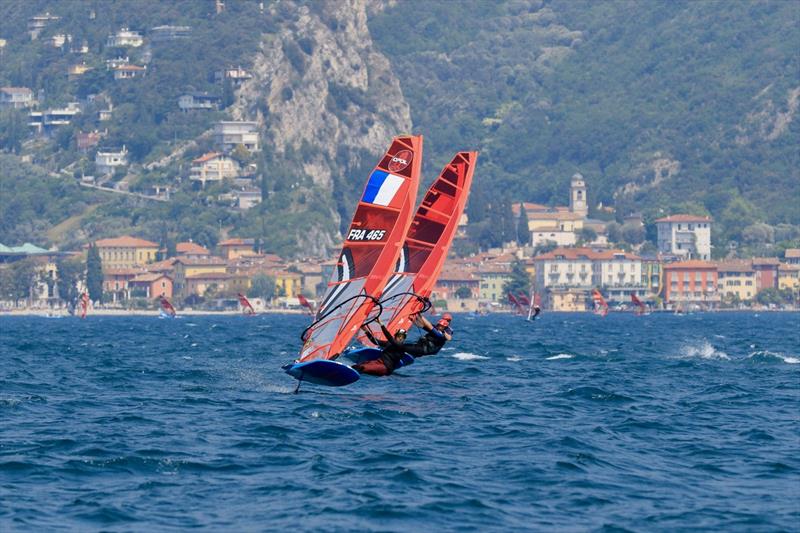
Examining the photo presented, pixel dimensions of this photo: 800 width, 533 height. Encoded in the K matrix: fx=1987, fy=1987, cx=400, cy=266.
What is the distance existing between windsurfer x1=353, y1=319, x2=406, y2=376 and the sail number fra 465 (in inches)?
89.2

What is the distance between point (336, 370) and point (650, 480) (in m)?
13.9

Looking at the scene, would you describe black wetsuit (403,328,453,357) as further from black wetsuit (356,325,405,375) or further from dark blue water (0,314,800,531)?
dark blue water (0,314,800,531)

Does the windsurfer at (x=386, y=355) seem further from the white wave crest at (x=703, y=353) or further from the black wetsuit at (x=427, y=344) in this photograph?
the white wave crest at (x=703, y=353)

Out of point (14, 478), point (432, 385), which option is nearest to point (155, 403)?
point (432, 385)

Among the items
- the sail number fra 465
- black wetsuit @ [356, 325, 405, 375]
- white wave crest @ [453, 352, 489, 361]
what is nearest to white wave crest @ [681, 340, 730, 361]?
white wave crest @ [453, 352, 489, 361]

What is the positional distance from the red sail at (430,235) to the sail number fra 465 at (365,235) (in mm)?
9608

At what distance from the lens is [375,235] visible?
1980 inches

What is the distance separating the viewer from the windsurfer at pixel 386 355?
4588 centimetres

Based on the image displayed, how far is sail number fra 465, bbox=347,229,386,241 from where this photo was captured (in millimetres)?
50062

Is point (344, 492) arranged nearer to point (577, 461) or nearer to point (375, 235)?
point (577, 461)

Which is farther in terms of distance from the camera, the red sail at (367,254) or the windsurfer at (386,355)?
the red sail at (367,254)

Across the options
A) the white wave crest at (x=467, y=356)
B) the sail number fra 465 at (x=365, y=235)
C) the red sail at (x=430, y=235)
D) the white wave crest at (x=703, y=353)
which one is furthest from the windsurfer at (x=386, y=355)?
the white wave crest at (x=703, y=353)

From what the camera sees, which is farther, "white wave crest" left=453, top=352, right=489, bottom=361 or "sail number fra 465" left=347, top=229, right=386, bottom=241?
"white wave crest" left=453, top=352, right=489, bottom=361

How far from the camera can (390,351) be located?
4675cm
